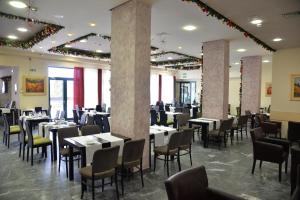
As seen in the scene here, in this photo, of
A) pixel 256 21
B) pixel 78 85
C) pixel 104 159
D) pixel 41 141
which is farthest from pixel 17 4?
pixel 78 85

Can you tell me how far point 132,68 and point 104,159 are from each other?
1756 mm

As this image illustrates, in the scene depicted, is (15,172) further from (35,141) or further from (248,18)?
(248,18)

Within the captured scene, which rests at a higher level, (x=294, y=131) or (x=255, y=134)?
(x=255, y=134)

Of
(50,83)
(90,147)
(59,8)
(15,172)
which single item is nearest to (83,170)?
(90,147)

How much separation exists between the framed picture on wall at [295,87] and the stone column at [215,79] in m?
2.67

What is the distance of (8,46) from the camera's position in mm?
8125

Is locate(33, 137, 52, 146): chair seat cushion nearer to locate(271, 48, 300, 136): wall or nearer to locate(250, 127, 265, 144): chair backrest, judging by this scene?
locate(250, 127, 265, 144): chair backrest

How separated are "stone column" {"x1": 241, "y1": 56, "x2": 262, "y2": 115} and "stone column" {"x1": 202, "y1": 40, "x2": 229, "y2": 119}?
326cm

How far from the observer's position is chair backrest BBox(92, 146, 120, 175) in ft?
9.12

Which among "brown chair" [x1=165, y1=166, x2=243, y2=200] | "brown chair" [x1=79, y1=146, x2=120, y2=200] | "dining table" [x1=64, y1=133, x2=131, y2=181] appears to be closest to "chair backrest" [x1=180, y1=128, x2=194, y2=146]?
"dining table" [x1=64, y1=133, x2=131, y2=181]

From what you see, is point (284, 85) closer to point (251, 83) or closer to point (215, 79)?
point (251, 83)

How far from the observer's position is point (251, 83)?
9.27 m

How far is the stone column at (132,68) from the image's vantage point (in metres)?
3.96

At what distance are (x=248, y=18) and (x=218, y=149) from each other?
330 centimetres
